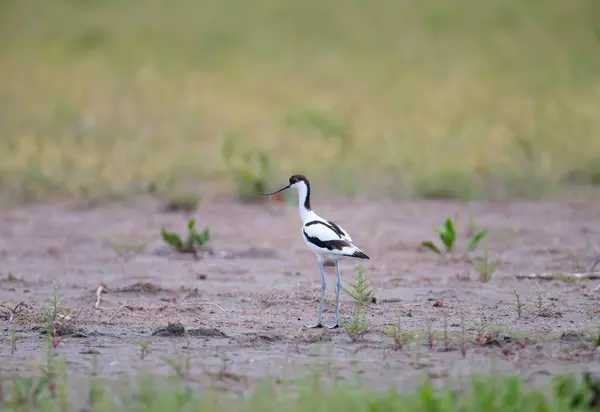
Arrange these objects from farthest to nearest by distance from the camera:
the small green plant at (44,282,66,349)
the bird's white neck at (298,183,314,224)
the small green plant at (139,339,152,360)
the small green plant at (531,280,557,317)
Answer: the bird's white neck at (298,183,314,224) < the small green plant at (531,280,557,317) < the small green plant at (44,282,66,349) < the small green plant at (139,339,152,360)

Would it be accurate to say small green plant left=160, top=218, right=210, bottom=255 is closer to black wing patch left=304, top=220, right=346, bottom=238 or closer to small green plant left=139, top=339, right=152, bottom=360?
black wing patch left=304, top=220, right=346, bottom=238

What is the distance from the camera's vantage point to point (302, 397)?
4918 millimetres

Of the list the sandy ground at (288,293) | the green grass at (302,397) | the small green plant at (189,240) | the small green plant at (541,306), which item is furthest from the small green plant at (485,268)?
the green grass at (302,397)

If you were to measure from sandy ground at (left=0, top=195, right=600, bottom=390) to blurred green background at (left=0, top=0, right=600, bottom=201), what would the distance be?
1.17m

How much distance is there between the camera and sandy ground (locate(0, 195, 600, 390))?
589cm

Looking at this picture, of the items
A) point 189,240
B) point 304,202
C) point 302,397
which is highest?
point 304,202

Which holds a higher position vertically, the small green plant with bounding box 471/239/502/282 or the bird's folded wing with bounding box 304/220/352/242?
the bird's folded wing with bounding box 304/220/352/242

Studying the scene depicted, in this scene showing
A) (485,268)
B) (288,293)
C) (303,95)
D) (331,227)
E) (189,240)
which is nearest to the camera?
(331,227)

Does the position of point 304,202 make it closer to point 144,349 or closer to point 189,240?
point 144,349

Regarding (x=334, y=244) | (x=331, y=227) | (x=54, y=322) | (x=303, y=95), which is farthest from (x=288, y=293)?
(x=303, y=95)

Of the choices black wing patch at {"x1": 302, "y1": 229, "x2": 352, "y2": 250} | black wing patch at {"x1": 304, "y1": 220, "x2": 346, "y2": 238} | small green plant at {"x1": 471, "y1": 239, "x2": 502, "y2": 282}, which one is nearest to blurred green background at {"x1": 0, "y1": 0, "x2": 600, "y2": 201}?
small green plant at {"x1": 471, "y1": 239, "x2": 502, "y2": 282}

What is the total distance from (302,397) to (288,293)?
306 centimetres

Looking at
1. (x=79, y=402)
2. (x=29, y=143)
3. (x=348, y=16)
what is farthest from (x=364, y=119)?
(x=79, y=402)

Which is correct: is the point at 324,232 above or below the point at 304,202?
below
